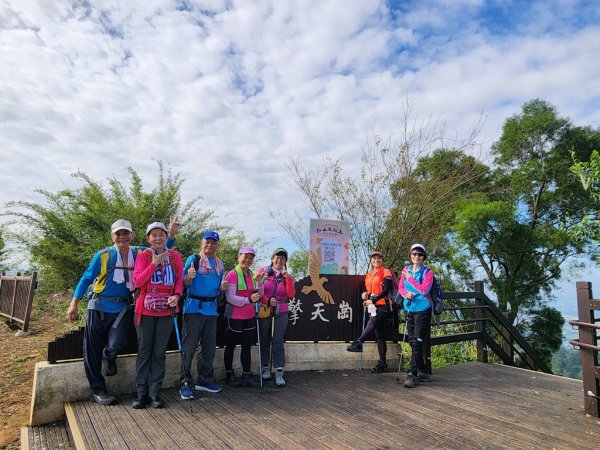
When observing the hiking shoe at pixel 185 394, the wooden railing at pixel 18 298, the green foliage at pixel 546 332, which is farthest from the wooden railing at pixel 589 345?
the green foliage at pixel 546 332

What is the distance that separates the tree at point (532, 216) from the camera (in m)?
14.5

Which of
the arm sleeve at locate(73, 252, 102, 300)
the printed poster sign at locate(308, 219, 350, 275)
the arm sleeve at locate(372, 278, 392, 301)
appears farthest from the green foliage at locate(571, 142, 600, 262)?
the arm sleeve at locate(73, 252, 102, 300)

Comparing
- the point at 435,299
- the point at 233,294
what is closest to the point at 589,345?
the point at 435,299

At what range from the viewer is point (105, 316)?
395 cm

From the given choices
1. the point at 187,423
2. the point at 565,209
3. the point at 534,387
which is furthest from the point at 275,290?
the point at 565,209

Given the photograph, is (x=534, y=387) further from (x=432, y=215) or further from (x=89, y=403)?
(x=432, y=215)

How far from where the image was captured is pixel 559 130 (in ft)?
50.9

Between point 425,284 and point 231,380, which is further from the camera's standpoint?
point 425,284

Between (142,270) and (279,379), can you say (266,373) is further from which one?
(142,270)

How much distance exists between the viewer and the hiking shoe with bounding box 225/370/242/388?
4730mm

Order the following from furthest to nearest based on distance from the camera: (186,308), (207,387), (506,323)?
1. (506,323)
2. (207,387)
3. (186,308)

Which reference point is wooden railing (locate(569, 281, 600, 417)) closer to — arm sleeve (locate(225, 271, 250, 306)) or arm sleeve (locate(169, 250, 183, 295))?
arm sleeve (locate(225, 271, 250, 306))

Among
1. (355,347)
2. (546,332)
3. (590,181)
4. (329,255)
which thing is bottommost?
(546,332)

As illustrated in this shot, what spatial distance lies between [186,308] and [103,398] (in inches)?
45.5
